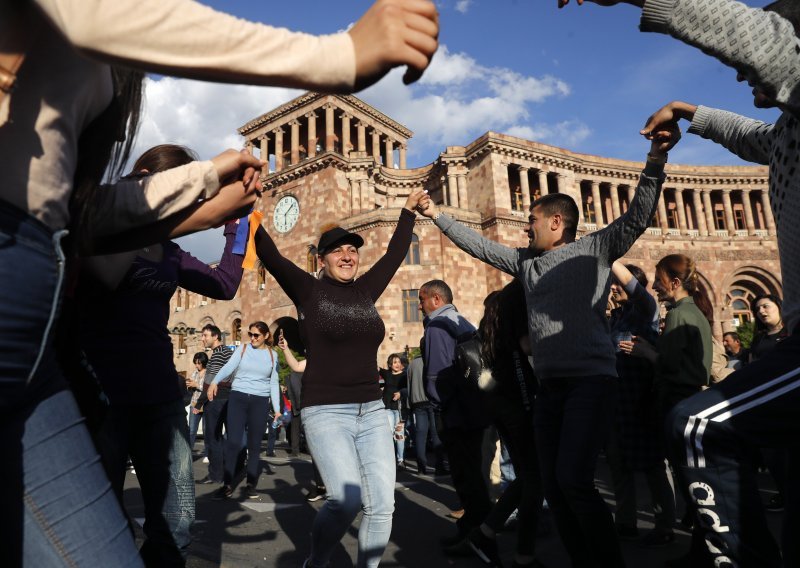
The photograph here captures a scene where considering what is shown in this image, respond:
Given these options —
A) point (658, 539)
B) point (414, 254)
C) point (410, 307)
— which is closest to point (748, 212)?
point (414, 254)

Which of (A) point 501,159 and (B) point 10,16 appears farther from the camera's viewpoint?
(A) point 501,159

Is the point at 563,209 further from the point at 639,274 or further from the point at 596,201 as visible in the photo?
the point at 596,201

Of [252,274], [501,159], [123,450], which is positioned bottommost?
[123,450]

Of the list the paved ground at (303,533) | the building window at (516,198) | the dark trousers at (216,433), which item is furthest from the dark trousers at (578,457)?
the building window at (516,198)

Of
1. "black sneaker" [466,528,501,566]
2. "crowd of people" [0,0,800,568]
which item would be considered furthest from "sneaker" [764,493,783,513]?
"black sneaker" [466,528,501,566]

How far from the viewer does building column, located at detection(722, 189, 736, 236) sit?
3391 centimetres

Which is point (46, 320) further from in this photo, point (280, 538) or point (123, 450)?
point (280, 538)

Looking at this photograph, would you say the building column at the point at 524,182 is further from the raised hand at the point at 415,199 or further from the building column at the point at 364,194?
the raised hand at the point at 415,199

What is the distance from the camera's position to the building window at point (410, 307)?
2498 centimetres

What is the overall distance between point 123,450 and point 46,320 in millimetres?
1712

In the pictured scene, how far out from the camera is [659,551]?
4.24 m

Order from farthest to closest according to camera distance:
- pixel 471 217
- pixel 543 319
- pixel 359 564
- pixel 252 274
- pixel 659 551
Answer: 1. pixel 252 274
2. pixel 471 217
3. pixel 659 551
4. pixel 543 319
5. pixel 359 564

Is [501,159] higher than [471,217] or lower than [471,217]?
higher

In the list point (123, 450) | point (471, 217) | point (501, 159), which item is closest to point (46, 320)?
point (123, 450)
